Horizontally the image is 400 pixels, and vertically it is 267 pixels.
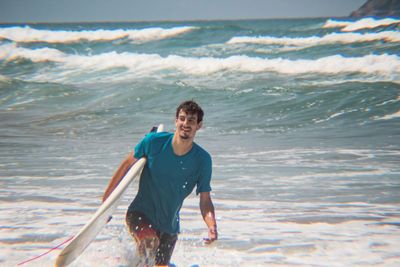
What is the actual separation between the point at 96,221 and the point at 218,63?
893 inches

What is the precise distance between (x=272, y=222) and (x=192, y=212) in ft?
2.90

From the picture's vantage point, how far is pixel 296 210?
261 inches

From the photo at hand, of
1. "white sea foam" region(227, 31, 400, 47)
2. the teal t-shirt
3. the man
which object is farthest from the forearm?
"white sea foam" region(227, 31, 400, 47)

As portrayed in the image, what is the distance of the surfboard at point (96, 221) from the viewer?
3.56 m

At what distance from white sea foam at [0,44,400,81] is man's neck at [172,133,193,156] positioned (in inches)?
635

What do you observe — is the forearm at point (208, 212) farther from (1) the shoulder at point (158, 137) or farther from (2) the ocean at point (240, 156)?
(2) the ocean at point (240, 156)

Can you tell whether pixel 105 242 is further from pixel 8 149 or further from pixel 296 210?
pixel 8 149

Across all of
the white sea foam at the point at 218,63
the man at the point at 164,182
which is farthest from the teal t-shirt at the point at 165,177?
the white sea foam at the point at 218,63

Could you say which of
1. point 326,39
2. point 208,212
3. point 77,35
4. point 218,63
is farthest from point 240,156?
point 77,35

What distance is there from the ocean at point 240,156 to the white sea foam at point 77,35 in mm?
18925

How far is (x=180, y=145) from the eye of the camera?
389 centimetres

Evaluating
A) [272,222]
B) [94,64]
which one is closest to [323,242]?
[272,222]

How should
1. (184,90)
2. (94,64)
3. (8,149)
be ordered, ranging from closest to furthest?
(8,149)
(184,90)
(94,64)

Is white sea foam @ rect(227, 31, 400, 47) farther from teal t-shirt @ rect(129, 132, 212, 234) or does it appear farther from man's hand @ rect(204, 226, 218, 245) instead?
man's hand @ rect(204, 226, 218, 245)
